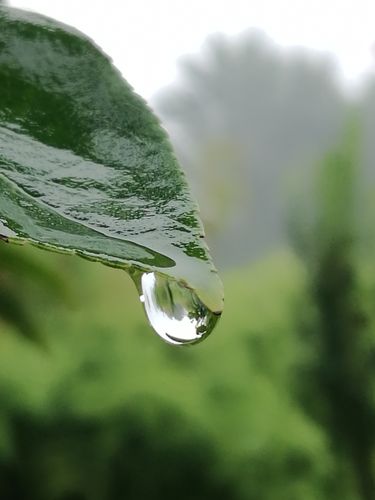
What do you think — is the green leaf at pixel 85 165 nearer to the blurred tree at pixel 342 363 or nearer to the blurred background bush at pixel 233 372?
the blurred background bush at pixel 233 372

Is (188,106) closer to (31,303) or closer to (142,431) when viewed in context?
(142,431)

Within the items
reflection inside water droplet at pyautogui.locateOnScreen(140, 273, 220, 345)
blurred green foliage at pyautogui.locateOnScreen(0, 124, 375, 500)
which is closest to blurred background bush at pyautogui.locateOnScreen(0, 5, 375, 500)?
blurred green foliage at pyautogui.locateOnScreen(0, 124, 375, 500)

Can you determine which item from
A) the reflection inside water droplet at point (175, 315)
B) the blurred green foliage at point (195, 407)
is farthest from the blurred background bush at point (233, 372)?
the reflection inside water droplet at point (175, 315)

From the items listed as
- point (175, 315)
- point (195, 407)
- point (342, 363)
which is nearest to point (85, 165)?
point (175, 315)

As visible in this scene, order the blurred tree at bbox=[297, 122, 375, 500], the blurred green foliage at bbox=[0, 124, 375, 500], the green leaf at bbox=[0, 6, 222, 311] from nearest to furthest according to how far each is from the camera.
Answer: the green leaf at bbox=[0, 6, 222, 311]
the blurred green foliage at bbox=[0, 124, 375, 500]
the blurred tree at bbox=[297, 122, 375, 500]

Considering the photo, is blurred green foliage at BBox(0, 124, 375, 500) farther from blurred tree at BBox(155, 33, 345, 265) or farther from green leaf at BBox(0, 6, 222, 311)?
green leaf at BBox(0, 6, 222, 311)

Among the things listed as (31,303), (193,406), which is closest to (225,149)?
(193,406)
